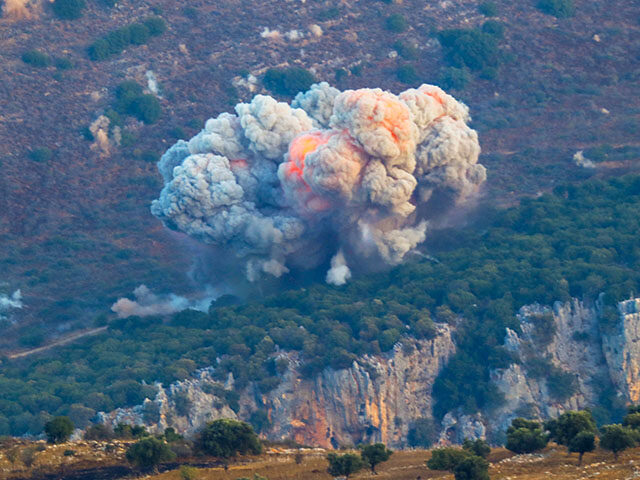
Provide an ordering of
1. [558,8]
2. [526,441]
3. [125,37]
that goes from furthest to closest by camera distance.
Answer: [558,8] → [125,37] → [526,441]

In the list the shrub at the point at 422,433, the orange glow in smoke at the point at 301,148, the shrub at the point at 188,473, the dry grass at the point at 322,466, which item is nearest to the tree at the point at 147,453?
the dry grass at the point at 322,466

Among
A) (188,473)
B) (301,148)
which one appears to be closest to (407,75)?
(301,148)

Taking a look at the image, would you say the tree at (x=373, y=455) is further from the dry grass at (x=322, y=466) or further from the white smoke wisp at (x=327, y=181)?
the white smoke wisp at (x=327, y=181)

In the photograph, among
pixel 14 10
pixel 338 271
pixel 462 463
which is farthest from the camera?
pixel 14 10

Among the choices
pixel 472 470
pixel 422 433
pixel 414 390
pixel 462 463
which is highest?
pixel 414 390

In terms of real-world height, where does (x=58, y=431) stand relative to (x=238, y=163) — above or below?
below

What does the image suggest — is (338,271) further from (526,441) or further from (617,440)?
(617,440)

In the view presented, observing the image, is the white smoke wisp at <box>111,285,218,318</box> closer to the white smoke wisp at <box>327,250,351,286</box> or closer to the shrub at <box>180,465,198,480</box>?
the white smoke wisp at <box>327,250,351,286</box>
